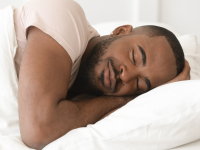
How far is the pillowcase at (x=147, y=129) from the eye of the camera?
28.0 inches

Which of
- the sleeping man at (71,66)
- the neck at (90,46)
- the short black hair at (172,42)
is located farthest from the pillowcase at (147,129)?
the neck at (90,46)

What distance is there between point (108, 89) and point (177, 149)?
467 millimetres

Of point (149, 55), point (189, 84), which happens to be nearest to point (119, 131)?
point (189, 84)

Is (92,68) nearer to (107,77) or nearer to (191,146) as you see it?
(107,77)

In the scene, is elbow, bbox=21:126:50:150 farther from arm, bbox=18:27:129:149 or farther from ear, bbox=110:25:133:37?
ear, bbox=110:25:133:37

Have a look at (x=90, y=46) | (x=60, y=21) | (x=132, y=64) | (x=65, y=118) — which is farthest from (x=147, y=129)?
(x=90, y=46)

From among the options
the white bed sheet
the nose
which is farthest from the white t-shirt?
the white bed sheet

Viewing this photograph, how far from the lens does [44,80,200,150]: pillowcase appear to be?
0.71 metres

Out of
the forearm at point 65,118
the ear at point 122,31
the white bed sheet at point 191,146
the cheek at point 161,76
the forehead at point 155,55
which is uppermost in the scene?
the ear at point 122,31

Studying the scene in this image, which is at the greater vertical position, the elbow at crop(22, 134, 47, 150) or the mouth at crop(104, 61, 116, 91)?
Answer: the mouth at crop(104, 61, 116, 91)

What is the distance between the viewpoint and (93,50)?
3.97ft

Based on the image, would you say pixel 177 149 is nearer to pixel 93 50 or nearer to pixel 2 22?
Result: pixel 93 50

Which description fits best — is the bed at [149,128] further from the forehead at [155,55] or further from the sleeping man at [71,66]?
the forehead at [155,55]

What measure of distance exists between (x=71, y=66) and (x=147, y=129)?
0.41 metres
